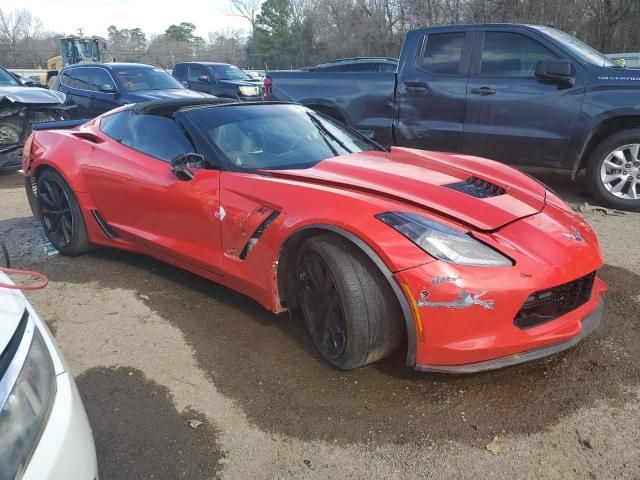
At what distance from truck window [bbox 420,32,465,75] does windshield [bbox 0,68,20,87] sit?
22.8 ft

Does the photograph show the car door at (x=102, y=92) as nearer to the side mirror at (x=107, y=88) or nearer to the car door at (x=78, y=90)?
the side mirror at (x=107, y=88)

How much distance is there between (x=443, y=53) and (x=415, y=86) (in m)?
0.48

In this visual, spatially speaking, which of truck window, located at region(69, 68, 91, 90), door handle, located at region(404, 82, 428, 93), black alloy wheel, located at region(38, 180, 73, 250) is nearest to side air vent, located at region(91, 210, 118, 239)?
black alloy wheel, located at region(38, 180, 73, 250)

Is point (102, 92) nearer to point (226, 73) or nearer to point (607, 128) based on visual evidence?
point (226, 73)

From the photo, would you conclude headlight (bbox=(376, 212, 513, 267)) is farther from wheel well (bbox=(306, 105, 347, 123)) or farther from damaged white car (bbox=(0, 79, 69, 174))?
damaged white car (bbox=(0, 79, 69, 174))

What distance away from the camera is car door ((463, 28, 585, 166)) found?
5.21m

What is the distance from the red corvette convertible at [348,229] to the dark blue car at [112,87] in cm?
572

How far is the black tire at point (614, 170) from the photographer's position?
5.00m

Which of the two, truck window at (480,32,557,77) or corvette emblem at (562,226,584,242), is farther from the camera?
truck window at (480,32,557,77)

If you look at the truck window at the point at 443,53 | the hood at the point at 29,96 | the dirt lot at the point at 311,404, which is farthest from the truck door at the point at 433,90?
the hood at the point at 29,96

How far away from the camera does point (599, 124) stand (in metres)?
5.07

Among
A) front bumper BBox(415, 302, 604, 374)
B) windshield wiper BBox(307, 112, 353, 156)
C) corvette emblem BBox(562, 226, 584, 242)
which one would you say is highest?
windshield wiper BBox(307, 112, 353, 156)

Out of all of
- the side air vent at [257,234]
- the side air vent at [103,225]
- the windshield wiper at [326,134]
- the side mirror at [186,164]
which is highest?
the windshield wiper at [326,134]

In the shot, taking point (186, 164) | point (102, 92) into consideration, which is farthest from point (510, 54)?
point (102, 92)
